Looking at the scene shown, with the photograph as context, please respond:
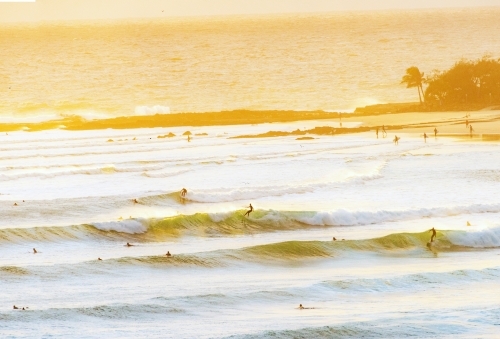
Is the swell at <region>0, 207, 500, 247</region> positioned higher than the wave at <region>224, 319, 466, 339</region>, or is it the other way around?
the swell at <region>0, 207, 500, 247</region>

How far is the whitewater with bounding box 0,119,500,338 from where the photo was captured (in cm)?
2044

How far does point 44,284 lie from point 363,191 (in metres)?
17.9

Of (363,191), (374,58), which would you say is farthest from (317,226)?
(374,58)

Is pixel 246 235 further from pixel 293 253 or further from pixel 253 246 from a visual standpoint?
pixel 293 253

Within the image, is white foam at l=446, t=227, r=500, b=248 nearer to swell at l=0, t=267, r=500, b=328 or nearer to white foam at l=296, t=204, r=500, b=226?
swell at l=0, t=267, r=500, b=328

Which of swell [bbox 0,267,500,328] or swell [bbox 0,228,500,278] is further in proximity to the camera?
swell [bbox 0,228,500,278]

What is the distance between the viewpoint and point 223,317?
820 inches

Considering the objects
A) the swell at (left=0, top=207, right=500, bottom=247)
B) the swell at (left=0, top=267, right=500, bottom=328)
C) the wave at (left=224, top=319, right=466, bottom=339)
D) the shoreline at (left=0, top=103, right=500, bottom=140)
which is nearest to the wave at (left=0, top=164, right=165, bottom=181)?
the swell at (left=0, top=207, right=500, bottom=247)

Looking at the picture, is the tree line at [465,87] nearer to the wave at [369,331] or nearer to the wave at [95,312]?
the wave at [95,312]

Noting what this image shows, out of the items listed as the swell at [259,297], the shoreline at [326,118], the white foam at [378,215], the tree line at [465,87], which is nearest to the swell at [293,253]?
the swell at [259,297]

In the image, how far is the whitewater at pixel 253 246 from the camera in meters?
20.4

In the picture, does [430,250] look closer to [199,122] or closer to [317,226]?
[317,226]

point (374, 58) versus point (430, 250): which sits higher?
point (374, 58)

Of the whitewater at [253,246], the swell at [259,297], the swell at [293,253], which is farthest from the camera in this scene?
the swell at [293,253]
